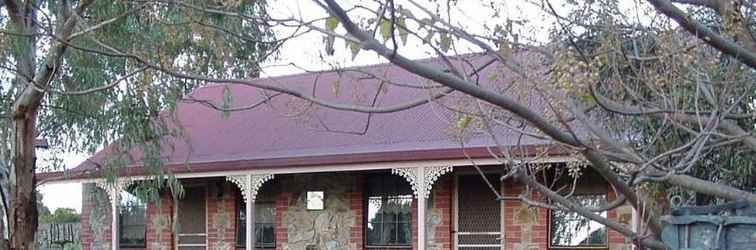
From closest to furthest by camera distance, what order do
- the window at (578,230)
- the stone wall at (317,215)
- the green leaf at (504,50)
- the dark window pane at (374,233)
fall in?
the green leaf at (504,50)
the window at (578,230)
the dark window pane at (374,233)
the stone wall at (317,215)

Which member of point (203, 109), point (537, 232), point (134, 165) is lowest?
point (537, 232)

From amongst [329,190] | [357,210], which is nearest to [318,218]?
[329,190]

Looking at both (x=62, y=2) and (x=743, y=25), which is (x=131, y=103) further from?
(x=743, y=25)

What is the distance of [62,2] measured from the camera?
410 inches

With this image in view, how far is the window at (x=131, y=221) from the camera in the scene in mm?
18578

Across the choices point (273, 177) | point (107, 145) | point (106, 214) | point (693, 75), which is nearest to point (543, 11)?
point (693, 75)

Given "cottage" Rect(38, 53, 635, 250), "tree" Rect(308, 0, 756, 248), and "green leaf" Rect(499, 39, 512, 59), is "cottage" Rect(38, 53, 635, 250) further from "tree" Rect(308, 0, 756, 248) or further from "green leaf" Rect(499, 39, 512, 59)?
"green leaf" Rect(499, 39, 512, 59)

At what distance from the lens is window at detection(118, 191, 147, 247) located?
1858 cm

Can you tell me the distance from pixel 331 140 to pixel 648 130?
8.01m

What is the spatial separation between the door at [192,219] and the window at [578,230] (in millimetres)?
6641

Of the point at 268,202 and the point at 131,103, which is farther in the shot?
the point at 268,202

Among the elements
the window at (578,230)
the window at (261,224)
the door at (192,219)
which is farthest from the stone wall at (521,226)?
the door at (192,219)

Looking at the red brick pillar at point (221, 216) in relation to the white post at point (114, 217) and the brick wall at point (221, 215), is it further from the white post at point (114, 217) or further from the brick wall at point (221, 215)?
the white post at point (114, 217)

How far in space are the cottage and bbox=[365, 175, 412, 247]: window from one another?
0.02m
